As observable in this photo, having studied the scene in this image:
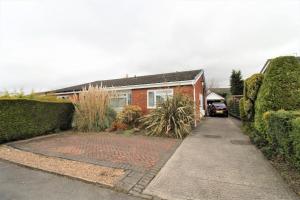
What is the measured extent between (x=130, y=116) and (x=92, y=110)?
88.6 inches

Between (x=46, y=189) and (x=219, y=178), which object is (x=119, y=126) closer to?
(x=46, y=189)

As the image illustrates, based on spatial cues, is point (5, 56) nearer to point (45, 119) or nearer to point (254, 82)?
point (45, 119)

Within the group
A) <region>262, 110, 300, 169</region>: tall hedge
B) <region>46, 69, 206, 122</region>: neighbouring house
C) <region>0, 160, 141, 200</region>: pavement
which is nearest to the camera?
<region>0, 160, 141, 200</region>: pavement

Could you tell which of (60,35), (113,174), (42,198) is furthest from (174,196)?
(60,35)

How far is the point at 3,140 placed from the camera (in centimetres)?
732

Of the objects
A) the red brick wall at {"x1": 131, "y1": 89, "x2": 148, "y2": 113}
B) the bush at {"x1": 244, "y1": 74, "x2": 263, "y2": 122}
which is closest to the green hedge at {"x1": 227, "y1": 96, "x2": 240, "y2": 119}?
the bush at {"x1": 244, "y1": 74, "x2": 263, "y2": 122}

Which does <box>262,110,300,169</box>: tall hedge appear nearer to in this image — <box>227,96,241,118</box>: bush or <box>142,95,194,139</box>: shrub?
<box>142,95,194,139</box>: shrub

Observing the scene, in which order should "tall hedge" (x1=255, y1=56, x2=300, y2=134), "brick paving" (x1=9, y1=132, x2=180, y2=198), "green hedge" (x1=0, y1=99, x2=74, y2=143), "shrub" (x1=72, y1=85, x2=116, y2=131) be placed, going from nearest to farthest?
"brick paving" (x1=9, y1=132, x2=180, y2=198) < "tall hedge" (x1=255, y1=56, x2=300, y2=134) < "green hedge" (x1=0, y1=99, x2=74, y2=143) < "shrub" (x1=72, y1=85, x2=116, y2=131)

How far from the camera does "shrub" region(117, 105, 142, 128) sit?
33.8ft

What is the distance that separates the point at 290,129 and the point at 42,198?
515 cm

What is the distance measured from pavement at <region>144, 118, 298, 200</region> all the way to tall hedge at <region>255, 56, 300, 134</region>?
179 cm

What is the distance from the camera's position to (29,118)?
8336 mm

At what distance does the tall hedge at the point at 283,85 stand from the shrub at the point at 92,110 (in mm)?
8005

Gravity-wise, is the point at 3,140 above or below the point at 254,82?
below
